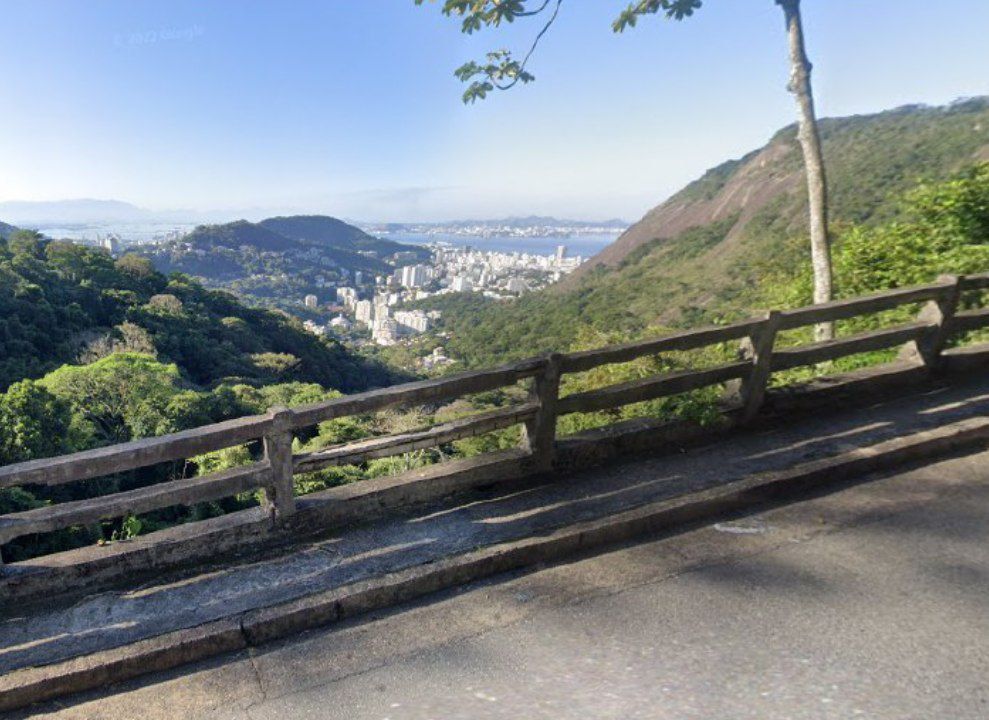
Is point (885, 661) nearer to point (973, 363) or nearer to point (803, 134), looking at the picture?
point (973, 363)

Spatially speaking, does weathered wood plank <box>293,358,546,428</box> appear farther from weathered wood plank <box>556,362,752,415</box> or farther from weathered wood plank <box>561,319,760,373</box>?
weathered wood plank <box>556,362,752,415</box>

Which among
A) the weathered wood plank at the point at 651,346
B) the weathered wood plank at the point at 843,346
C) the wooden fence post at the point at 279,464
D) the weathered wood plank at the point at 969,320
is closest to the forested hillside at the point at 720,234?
the weathered wood plank at the point at 969,320

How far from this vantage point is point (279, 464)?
3.40 m

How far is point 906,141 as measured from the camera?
100062 mm

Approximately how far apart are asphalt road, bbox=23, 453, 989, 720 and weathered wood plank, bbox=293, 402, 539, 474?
36.6 inches

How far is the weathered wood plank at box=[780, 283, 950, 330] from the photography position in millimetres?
4711

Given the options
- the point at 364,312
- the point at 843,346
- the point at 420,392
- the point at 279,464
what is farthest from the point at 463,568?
the point at 364,312

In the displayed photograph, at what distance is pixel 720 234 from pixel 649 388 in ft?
394

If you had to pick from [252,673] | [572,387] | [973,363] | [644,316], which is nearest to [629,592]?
[252,673]

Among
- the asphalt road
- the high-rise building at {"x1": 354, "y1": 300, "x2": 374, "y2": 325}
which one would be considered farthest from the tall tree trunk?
the high-rise building at {"x1": 354, "y1": 300, "x2": 374, "y2": 325}

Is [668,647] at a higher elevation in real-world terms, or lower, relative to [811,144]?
lower

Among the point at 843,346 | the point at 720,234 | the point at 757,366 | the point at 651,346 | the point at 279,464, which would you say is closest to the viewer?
the point at 279,464

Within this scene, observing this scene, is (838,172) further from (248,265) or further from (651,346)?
(248,265)

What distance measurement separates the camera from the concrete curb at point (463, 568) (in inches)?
105
